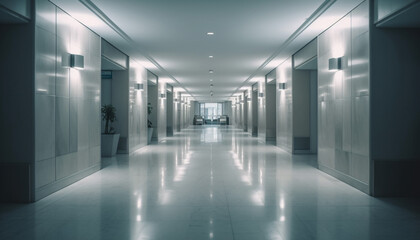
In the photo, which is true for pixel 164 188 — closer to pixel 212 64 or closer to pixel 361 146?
pixel 361 146

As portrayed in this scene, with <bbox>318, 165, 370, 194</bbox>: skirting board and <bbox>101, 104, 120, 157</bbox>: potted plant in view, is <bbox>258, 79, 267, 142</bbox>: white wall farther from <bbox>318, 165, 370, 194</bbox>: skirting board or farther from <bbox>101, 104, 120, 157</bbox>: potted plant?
<bbox>318, 165, 370, 194</bbox>: skirting board

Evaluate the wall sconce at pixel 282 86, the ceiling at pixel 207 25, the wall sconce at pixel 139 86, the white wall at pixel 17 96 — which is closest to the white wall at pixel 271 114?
the wall sconce at pixel 282 86

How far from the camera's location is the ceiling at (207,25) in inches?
285

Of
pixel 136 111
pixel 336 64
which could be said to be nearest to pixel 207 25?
pixel 336 64

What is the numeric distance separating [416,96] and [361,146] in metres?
1.29

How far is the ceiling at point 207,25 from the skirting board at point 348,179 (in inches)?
134

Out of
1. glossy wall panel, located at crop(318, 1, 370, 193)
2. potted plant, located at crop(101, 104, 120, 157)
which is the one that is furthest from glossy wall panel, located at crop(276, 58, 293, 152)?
potted plant, located at crop(101, 104, 120, 157)

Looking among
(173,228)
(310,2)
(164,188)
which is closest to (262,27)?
(310,2)

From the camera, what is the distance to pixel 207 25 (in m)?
8.90

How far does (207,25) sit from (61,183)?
4904 mm

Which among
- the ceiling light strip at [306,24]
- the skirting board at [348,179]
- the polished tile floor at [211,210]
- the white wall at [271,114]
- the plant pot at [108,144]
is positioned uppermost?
the ceiling light strip at [306,24]

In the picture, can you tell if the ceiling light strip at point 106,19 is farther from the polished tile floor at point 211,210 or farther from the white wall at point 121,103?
the polished tile floor at point 211,210

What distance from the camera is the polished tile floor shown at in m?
4.29

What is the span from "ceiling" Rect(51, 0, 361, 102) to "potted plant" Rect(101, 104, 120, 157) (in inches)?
81.4
